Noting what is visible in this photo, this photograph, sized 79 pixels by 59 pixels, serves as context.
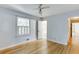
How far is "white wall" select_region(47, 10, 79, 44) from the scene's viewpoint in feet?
20.0

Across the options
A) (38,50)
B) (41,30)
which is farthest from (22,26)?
(38,50)

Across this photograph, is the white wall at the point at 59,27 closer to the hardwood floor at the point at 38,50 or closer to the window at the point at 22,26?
the hardwood floor at the point at 38,50

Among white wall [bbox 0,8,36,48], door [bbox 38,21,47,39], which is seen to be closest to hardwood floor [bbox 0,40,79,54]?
white wall [bbox 0,8,36,48]

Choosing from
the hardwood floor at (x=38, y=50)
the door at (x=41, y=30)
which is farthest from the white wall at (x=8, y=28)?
the door at (x=41, y=30)

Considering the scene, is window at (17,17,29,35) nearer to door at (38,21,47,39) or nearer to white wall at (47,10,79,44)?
door at (38,21,47,39)

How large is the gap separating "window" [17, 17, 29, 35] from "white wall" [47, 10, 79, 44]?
1.53m

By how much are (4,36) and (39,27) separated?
11.4ft

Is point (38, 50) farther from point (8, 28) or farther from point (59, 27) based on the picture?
point (59, 27)

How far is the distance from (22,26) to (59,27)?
213 centimetres

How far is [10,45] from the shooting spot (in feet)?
17.1

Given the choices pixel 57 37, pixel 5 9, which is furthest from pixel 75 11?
pixel 5 9

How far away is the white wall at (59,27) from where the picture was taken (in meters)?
6.10

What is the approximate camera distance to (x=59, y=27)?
6.62 metres

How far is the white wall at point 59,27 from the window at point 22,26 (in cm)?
153
